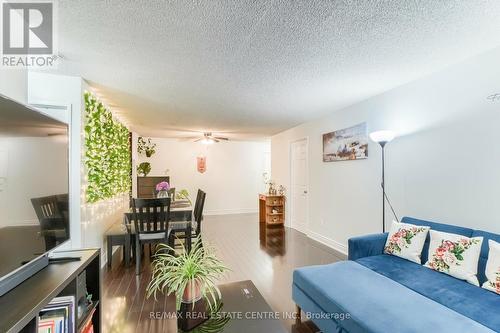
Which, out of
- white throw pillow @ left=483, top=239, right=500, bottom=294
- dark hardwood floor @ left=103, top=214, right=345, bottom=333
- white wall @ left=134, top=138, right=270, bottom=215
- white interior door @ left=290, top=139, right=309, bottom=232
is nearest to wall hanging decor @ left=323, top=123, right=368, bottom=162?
white interior door @ left=290, top=139, right=309, bottom=232

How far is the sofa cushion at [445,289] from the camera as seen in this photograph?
4.91ft

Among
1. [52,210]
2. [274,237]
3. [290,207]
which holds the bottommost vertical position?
[274,237]

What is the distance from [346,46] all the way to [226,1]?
1114 mm

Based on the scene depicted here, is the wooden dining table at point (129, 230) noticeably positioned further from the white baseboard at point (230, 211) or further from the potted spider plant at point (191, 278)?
the white baseboard at point (230, 211)

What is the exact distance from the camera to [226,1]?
1.49 meters

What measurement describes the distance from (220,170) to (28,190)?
6.48m

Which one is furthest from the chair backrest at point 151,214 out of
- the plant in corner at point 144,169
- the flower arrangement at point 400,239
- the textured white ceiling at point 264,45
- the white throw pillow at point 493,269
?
the plant in corner at point 144,169

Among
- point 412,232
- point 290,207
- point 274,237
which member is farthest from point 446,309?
point 290,207

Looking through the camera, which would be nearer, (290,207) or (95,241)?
(95,241)

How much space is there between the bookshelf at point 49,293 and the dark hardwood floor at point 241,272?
477mm

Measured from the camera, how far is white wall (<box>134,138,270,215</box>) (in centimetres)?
730

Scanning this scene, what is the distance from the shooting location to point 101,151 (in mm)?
3379

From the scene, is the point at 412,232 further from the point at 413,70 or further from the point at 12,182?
the point at 12,182

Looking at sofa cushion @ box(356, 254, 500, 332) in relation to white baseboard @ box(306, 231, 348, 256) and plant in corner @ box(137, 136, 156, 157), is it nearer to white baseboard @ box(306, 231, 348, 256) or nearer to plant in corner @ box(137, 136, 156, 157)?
white baseboard @ box(306, 231, 348, 256)
